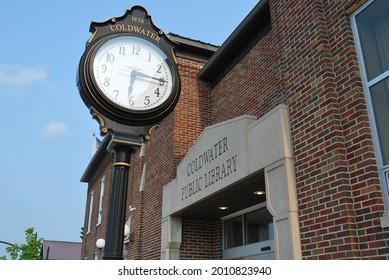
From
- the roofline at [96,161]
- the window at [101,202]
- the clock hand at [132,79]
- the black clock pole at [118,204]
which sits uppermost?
the roofline at [96,161]

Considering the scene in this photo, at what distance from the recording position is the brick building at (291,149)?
4336mm

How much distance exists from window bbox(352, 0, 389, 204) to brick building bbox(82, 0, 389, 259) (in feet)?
0.04

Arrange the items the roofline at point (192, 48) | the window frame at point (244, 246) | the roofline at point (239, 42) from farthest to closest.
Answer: the roofline at point (192, 48) < the roofline at point (239, 42) < the window frame at point (244, 246)

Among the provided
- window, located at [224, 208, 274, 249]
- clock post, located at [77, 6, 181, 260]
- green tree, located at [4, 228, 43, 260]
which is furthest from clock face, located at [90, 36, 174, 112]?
green tree, located at [4, 228, 43, 260]

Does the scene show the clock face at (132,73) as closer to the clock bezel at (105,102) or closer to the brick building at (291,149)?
the clock bezel at (105,102)

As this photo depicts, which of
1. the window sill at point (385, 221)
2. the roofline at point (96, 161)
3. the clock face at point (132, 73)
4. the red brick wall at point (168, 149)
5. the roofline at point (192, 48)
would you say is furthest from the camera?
the roofline at point (96, 161)

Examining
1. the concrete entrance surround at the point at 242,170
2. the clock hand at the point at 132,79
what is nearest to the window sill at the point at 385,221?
the concrete entrance surround at the point at 242,170

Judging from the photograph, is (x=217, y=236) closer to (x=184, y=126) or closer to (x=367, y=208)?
(x=184, y=126)

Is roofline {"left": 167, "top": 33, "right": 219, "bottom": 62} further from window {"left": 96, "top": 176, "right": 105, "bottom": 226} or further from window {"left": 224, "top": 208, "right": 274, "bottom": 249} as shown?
window {"left": 96, "top": 176, "right": 105, "bottom": 226}

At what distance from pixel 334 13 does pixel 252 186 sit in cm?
295

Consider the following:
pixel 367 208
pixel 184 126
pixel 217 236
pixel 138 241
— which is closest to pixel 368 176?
pixel 367 208

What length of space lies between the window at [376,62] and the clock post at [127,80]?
2412 millimetres

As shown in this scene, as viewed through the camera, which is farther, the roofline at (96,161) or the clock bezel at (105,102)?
the roofline at (96,161)

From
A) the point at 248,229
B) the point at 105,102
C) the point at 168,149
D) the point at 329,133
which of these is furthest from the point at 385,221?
the point at 168,149
